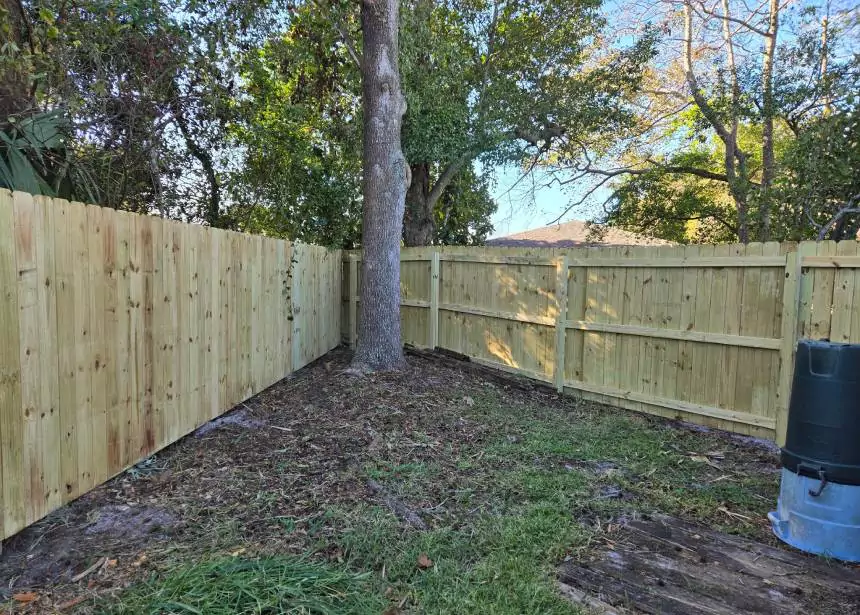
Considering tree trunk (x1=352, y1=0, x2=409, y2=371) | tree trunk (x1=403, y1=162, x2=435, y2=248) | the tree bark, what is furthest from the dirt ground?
the tree bark

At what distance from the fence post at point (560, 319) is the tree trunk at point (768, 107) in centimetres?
445

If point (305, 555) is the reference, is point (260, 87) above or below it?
above

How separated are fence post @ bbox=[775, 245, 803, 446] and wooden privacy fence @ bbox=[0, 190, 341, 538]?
465 cm

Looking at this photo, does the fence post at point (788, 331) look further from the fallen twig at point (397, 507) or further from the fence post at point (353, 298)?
the fence post at point (353, 298)

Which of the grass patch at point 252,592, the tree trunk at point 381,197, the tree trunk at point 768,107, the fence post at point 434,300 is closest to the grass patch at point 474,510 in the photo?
the grass patch at point 252,592

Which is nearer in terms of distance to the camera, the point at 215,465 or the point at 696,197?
the point at 215,465

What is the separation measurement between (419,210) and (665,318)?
22.4 feet

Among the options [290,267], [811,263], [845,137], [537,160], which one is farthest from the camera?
[537,160]

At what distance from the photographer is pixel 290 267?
19.9 ft

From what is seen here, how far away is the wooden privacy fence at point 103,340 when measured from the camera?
94.0 inches

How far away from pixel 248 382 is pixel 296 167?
19.8 feet

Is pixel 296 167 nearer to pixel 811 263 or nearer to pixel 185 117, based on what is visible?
pixel 185 117

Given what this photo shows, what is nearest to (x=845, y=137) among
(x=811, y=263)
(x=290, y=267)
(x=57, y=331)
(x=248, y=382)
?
(x=811, y=263)

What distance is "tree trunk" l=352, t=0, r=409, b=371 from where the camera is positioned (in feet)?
19.8
